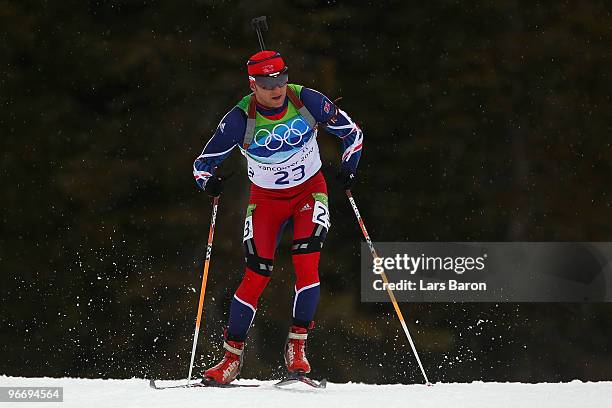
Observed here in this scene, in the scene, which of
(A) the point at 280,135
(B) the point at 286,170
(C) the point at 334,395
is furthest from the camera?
(B) the point at 286,170

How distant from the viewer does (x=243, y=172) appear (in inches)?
443

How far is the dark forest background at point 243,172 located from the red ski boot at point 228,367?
598cm

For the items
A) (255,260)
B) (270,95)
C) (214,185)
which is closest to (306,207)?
(255,260)

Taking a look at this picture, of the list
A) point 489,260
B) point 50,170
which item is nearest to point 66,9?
point 50,170

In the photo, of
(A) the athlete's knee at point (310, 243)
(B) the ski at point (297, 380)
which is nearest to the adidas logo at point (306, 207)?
(A) the athlete's knee at point (310, 243)

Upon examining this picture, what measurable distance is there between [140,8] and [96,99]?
119 cm

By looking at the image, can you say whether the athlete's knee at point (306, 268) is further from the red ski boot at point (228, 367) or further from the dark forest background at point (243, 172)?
the dark forest background at point (243, 172)

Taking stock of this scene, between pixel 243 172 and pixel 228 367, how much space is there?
611 cm

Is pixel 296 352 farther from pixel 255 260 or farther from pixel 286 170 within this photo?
pixel 286 170

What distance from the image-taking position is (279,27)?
11.2 m

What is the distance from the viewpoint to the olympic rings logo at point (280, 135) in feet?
17.2

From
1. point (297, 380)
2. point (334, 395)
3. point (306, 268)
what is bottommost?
point (297, 380)

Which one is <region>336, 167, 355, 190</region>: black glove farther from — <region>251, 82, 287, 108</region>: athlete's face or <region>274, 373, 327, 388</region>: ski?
<region>274, 373, 327, 388</region>: ski

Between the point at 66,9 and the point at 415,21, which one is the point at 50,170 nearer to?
the point at 66,9
